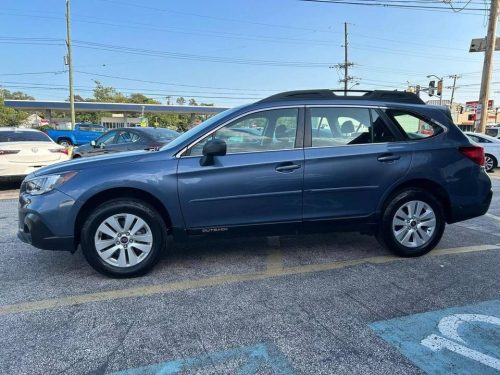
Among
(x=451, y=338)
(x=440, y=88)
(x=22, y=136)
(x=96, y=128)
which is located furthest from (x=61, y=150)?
(x=440, y=88)

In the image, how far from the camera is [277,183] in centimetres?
420

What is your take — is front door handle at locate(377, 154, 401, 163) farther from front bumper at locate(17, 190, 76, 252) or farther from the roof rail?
front bumper at locate(17, 190, 76, 252)

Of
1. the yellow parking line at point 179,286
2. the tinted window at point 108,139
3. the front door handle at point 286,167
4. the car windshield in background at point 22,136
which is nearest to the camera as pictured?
the yellow parking line at point 179,286

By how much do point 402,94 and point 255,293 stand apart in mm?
2869

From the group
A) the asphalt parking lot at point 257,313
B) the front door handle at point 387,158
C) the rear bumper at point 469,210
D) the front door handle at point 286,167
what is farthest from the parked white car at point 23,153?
the rear bumper at point 469,210

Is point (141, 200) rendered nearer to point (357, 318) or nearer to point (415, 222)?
point (357, 318)

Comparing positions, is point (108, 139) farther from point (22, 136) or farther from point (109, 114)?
point (109, 114)

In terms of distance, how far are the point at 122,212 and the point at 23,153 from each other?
22.6 feet

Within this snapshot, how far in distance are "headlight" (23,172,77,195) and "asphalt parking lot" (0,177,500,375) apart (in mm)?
873

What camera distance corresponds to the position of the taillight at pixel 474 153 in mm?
4707

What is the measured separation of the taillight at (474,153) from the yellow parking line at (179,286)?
1080 mm

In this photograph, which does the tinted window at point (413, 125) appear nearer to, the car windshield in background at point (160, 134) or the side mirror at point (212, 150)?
the side mirror at point (212, 150)

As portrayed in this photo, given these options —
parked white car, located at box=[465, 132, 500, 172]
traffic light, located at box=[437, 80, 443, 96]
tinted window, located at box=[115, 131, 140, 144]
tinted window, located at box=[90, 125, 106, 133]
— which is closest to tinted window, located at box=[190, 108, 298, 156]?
tinted window, located at box=[115, 131, 140, 144]

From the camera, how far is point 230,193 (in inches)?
162
